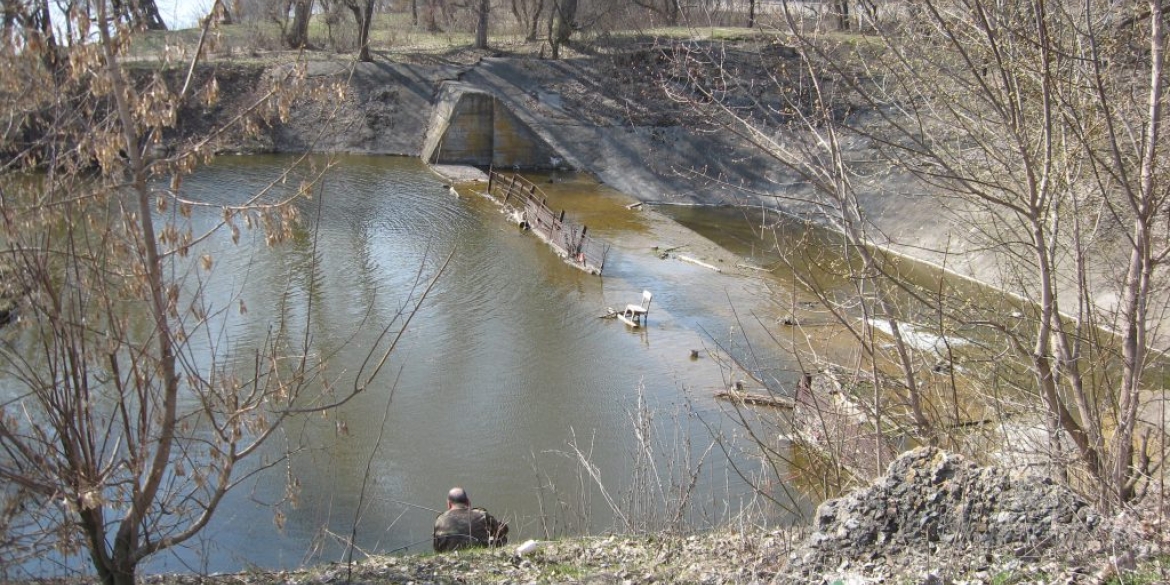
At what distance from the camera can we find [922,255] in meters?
23.5

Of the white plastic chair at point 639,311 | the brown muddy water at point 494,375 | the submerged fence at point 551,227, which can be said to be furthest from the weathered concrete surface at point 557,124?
the white plastic chair at point 639,311

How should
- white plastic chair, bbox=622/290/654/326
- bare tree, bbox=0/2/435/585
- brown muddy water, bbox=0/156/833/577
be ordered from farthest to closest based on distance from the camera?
white plastic chair, bbox=622/290/654/326 → brown muddy water, bbox=0/156/833/577 → bare tree, bbox=0/2/435/585

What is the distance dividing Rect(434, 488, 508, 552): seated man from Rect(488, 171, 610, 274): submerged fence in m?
12.0

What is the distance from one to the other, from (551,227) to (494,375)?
27.7ft

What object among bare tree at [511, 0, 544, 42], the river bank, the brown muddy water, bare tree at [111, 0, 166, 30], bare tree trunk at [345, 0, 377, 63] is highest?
bare tree at [511, 0, 544, 42]

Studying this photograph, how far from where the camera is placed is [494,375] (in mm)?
14930

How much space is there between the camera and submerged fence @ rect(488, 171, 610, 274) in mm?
21219

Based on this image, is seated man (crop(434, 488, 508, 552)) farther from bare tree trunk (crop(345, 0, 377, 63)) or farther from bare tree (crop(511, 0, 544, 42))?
bare tree (crop(511, 0, 544, 42))

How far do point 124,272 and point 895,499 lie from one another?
4244 millimetres

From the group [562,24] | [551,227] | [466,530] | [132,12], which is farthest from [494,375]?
[562,24]

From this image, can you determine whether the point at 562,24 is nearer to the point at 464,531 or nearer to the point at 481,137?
the point at 481,137

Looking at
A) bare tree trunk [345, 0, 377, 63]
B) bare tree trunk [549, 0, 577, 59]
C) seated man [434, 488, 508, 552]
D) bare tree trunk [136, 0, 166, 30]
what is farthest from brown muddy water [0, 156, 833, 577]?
bare tree trunk [549, 0, 577, 59]

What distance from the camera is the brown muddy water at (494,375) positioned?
399 inches

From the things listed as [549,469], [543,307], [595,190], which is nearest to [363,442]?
[549,469]
